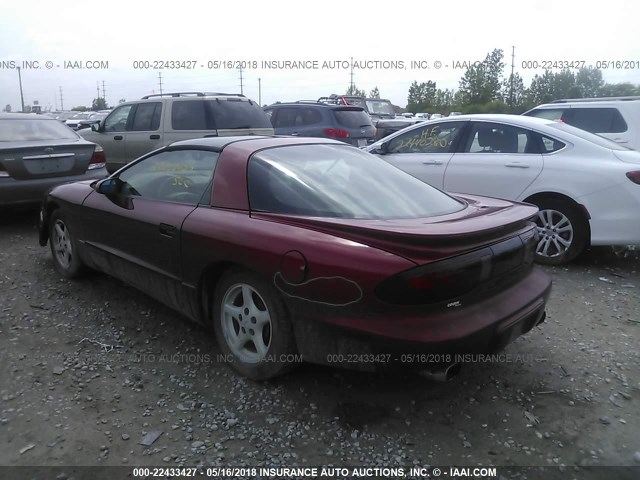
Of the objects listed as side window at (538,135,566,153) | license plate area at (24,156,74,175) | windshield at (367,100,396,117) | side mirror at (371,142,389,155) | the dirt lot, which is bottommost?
the dirt lot

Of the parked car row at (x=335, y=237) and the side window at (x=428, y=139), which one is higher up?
the side window at (x=428, y=139)

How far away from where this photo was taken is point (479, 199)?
387cm

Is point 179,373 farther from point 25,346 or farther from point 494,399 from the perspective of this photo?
point 494,399

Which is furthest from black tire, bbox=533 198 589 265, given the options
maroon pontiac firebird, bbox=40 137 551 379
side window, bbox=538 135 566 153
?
maroon pontiac firebird, bbox=40 137 551 379

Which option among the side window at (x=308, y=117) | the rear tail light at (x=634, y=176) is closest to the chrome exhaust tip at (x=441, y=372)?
the rear tail light at (x=634, y=176)

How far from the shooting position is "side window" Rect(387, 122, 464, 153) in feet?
20.7

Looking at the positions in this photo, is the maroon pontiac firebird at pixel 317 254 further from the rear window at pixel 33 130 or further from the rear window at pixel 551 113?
the rear window at pixel 551 113

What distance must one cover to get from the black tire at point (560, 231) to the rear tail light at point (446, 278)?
2.77m

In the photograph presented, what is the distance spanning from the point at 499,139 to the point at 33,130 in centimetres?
582

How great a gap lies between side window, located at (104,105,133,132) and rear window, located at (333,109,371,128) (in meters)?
4.11

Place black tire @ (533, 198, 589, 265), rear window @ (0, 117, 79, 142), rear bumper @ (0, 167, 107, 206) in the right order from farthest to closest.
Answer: rear window @ (0, 117, 79, 142) < rear bumper @ (0, 167, 107, 206) < black tire @ (533, 198, 589, 265)

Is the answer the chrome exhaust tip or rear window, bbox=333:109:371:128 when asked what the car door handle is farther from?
rear window, bbox=333:109:371:128

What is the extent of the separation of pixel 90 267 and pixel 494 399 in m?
3.34

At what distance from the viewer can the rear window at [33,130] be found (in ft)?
22.1
